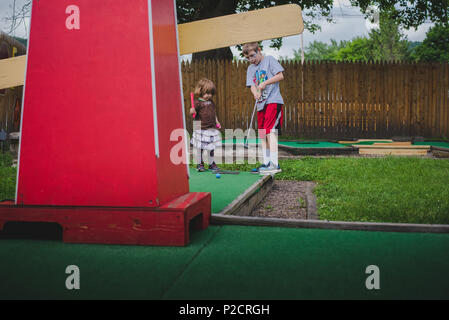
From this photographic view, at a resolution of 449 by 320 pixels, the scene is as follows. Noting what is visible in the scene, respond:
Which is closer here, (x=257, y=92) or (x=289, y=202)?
(x=289, y=202)

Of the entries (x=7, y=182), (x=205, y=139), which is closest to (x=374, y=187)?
(x=205, y=139)

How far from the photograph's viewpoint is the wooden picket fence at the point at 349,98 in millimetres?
14039

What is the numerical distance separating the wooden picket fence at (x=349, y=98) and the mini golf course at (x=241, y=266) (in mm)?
11506

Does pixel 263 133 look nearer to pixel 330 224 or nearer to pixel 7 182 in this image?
pixel 330 224

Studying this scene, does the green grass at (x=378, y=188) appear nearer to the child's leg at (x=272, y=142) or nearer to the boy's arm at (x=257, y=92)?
the child's leg at (x=272, y=142)

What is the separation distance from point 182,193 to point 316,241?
3.60ft

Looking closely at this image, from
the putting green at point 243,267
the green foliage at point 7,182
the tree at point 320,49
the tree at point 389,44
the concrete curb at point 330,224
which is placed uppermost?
the tree at point 320,49

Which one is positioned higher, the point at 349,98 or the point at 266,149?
the point at 349,98

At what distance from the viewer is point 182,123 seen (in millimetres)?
3201

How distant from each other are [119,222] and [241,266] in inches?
35.1

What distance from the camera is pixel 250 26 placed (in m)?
2.69

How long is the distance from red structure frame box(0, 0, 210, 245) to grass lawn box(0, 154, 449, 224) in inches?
89.4

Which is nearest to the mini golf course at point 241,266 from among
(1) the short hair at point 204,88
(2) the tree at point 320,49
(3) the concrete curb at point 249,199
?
(3) the concrete curb at point 249,199
